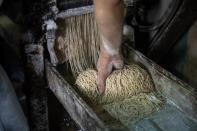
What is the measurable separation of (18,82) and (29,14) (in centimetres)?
31

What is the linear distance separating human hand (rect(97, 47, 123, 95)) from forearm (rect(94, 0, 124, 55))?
0.32 feet

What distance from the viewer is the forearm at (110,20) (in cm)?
121

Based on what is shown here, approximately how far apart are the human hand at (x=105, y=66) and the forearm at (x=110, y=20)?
97 millimetres

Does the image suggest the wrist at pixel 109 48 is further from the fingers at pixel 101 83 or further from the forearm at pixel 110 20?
the fingers at pixel 101 83

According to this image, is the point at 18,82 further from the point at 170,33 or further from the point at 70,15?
the point at 170,33

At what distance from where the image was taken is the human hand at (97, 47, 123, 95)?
1494mm

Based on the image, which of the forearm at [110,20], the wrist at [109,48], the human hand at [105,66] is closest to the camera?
the forearm at [110,20]

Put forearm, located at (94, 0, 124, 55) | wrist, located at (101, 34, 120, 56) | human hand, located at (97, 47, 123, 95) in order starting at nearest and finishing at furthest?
forearm, located at (94, 0, 124, 55), wrist, located at (101, 34, 120, 56), human hand, located at (97, 47, 123, 95)

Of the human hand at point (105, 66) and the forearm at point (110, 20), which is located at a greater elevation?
the forearm at point (110, 20)

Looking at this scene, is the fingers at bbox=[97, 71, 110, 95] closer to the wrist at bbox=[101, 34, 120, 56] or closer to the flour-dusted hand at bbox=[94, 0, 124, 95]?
the flour-dusted hand at bbox=[94, 0, 124, 95]

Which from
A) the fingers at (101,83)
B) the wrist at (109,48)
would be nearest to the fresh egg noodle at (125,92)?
the fingers at (101,83)

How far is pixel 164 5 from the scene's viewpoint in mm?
2014

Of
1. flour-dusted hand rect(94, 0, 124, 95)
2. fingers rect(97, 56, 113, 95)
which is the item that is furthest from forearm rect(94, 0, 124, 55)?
fingers rect(97, 56, 113, 95)

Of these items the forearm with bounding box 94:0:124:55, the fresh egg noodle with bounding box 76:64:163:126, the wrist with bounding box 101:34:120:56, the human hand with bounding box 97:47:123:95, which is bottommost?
the fresh egg noodle with bounding box 76:64:163:126
